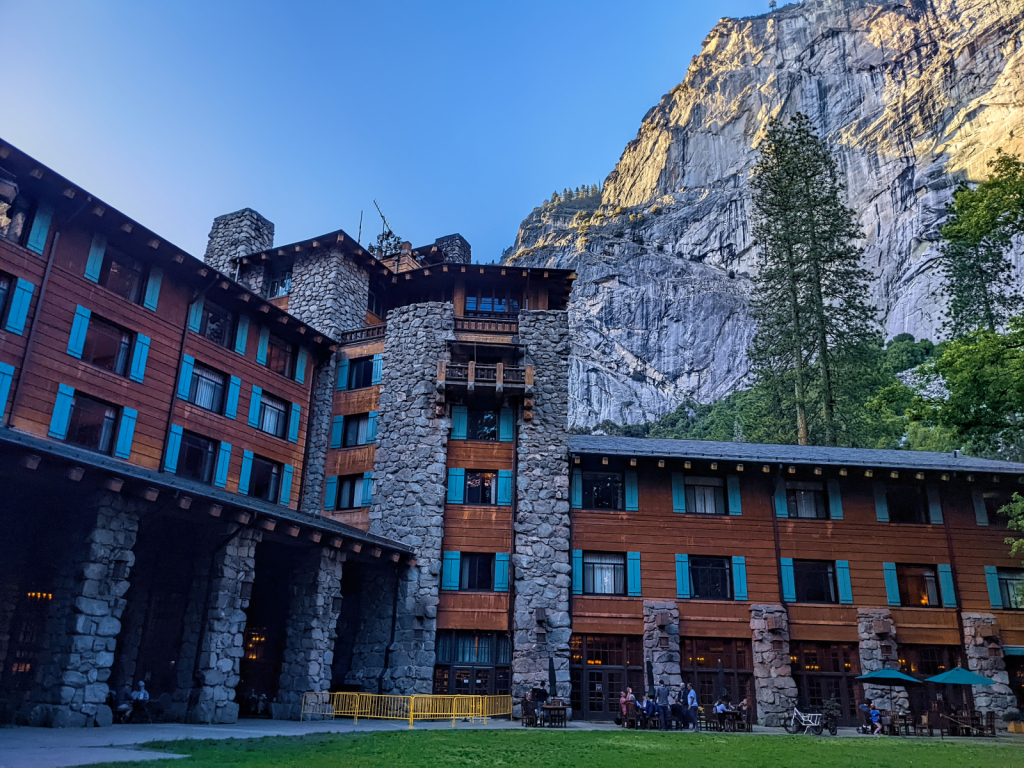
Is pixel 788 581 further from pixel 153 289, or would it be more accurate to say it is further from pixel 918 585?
pixel 153 289

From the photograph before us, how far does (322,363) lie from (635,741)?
2127cm

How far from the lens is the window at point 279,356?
99.5 ft

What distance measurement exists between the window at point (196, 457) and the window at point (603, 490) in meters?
14.2

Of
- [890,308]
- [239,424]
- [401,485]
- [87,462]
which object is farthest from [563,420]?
[890,308]

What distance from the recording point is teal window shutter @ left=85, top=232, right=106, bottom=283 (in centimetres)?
2288

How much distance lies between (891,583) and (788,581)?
4.15 meters

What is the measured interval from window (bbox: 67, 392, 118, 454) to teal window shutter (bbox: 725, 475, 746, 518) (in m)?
22.5

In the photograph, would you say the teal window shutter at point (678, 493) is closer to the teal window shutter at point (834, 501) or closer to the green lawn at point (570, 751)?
the teal window shutter at point (834, 501)

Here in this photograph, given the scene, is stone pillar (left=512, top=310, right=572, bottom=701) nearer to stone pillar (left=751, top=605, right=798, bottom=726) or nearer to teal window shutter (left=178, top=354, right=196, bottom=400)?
stone pillar (left=751, top=605, right=798, bottom=726)

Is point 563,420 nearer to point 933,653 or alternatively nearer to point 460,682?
point 460,682

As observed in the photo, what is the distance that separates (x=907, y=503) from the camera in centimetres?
3041

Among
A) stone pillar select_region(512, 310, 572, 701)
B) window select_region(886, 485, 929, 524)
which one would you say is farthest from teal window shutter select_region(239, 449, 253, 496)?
window select_region(886, 485, 929, 524)

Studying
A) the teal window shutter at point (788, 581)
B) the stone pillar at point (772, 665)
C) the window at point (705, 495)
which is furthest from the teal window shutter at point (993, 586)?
the window at point (705, 495)

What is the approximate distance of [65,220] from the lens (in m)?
22.2
